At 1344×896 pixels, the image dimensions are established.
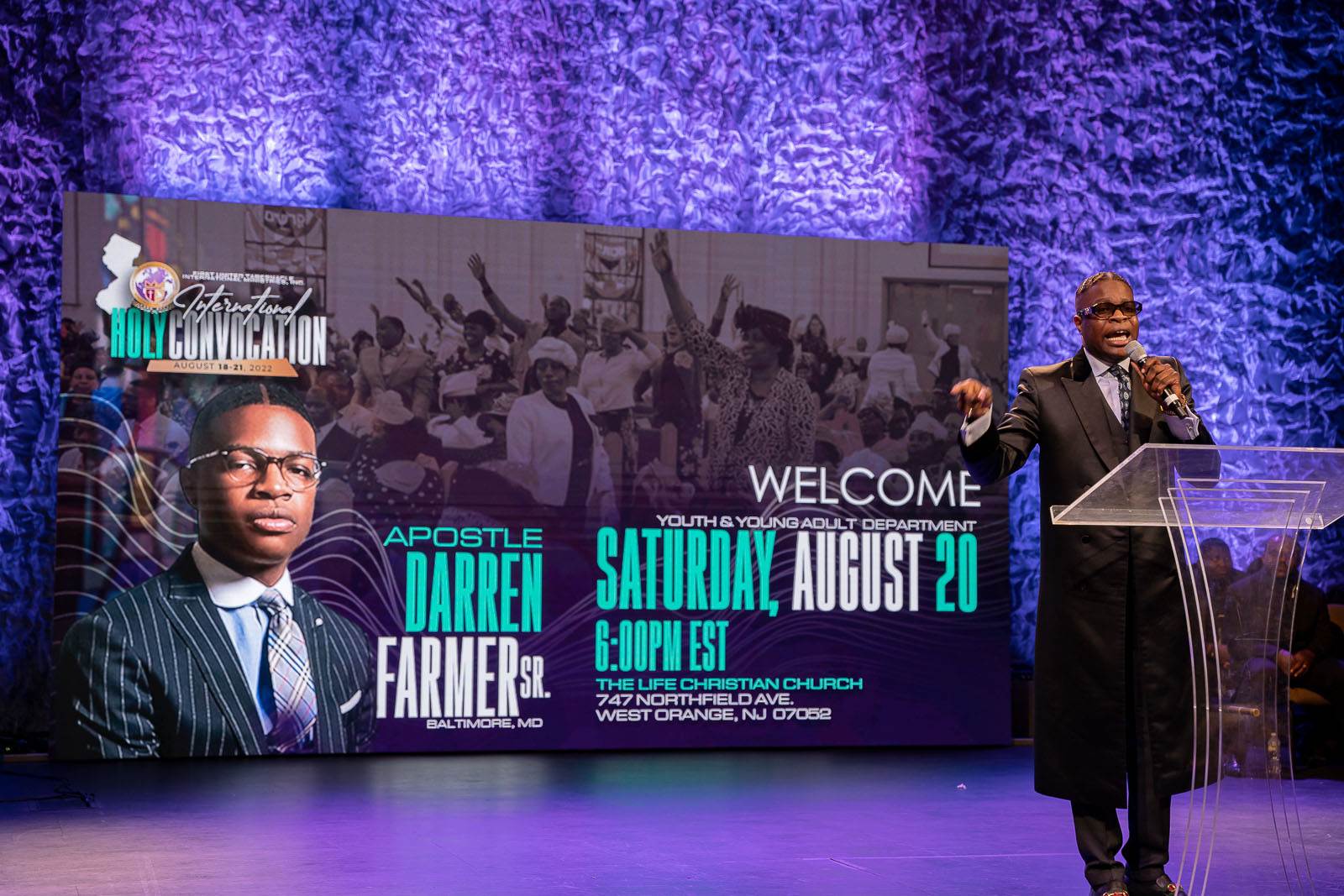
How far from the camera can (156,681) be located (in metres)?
6.11

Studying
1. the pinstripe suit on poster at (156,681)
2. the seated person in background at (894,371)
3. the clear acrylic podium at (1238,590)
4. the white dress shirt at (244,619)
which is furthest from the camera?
the seated person in background at (894,371)

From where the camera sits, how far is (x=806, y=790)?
5.40 m

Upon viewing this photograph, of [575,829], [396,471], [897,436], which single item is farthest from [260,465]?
[897,436]

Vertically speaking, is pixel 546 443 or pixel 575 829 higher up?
pixel 546 443

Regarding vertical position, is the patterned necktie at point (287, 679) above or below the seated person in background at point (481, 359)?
below

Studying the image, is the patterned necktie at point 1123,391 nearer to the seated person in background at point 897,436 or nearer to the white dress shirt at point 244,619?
the seated person in background at point 897,436

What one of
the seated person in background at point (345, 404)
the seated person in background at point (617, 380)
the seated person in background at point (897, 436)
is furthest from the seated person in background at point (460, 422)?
the seated person in background at point (897, 436)

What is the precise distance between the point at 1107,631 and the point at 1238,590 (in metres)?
0.35

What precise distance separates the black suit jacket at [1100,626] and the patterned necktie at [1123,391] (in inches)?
0.6

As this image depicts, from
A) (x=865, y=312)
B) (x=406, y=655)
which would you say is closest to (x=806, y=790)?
(x=406, y=655)

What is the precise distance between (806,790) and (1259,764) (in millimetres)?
2741

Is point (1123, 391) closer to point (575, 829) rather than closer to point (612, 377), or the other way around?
point (575, 829)

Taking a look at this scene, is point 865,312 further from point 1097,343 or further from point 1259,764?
point 1259,764

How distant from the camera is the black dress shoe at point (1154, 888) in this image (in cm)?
306
